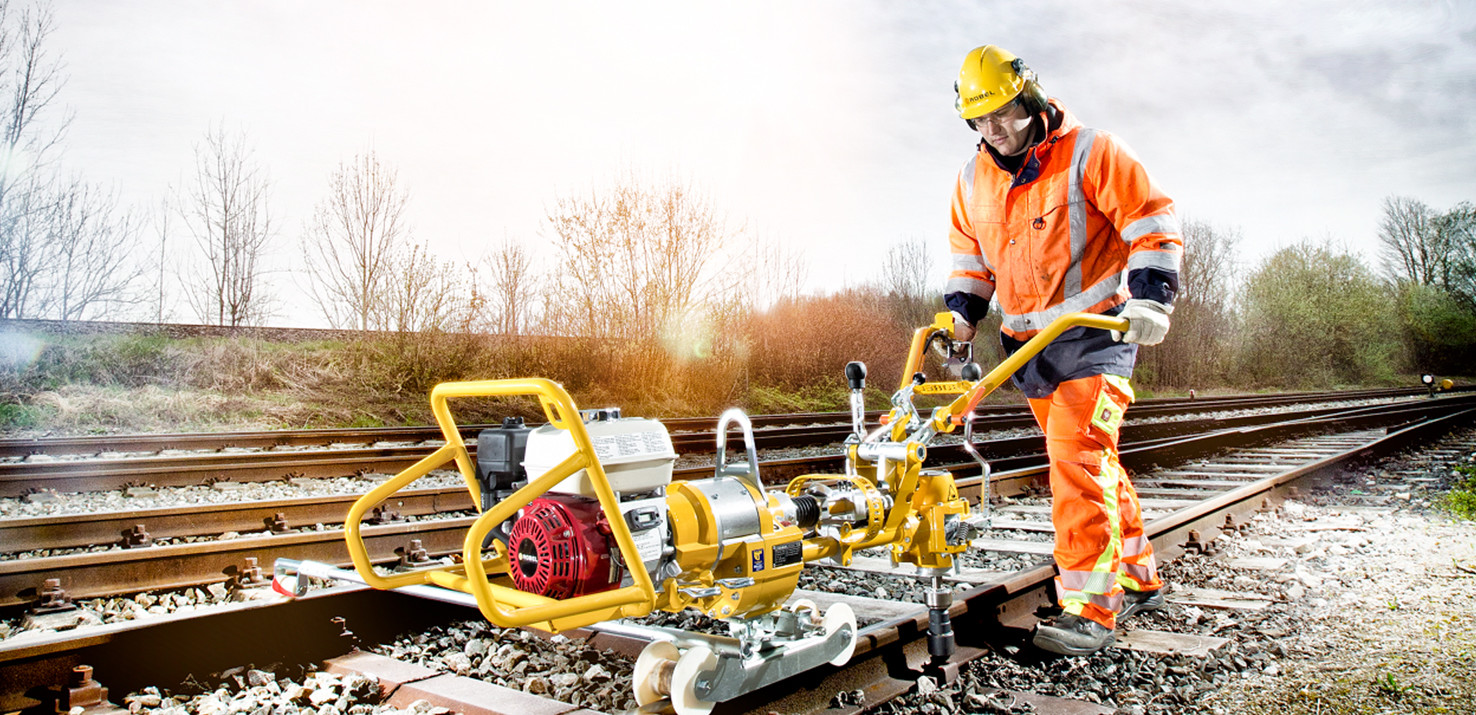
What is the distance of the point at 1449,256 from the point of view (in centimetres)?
3466

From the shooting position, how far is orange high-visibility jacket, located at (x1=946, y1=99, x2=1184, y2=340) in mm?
2824

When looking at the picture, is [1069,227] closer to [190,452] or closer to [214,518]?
[214,518]

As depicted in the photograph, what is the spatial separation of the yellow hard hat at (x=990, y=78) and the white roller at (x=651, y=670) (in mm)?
2013

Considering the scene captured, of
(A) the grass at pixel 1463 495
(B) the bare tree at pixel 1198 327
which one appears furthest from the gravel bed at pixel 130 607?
(B) the bare tree at pixel 1198 327

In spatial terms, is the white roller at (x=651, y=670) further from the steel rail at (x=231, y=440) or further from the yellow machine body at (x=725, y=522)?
the steel rail at (x=231, y=440)

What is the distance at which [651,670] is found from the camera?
2.15 m

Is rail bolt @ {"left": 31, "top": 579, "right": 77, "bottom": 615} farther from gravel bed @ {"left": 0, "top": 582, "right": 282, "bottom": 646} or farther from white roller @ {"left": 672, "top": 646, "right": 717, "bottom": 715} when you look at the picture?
white roller @ {"left": 672, "top": 646, "right": 717, "bottom": 715}

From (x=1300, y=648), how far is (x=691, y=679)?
7.56ft

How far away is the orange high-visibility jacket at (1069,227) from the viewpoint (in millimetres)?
2824

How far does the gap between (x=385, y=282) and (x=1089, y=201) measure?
48.7ft

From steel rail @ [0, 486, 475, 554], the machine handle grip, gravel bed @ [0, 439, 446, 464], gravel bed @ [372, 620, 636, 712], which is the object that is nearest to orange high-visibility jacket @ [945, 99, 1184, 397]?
the machine handle grip

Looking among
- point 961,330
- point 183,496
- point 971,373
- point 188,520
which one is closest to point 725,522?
point 971,373

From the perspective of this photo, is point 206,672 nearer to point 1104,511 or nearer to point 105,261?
point 1104,511

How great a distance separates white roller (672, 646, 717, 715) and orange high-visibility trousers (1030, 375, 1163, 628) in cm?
148
